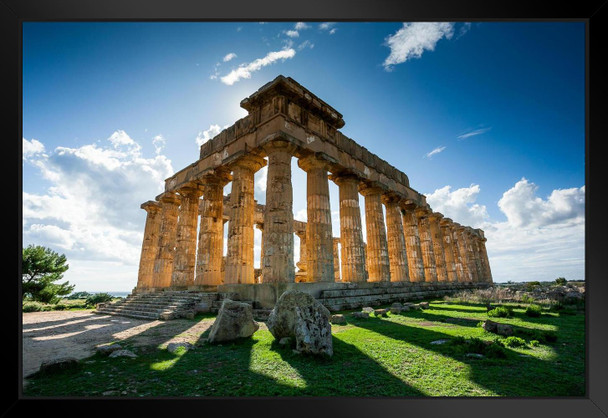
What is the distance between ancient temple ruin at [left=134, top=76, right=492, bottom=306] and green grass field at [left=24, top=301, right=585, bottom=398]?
18.9 ft

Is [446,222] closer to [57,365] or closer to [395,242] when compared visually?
[395,242]

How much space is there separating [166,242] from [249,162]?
9.72 meters

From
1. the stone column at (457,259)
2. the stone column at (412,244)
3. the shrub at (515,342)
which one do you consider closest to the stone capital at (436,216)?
the stone column at (457,259)

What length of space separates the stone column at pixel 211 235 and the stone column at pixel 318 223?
5181mm

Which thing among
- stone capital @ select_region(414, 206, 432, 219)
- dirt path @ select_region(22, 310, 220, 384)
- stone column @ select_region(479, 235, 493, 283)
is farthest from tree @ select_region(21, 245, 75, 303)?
stone column @ select_region(479, 235, 493, 283)

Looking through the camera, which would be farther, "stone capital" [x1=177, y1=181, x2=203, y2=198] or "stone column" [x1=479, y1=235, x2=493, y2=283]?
"stone column" [x1=479, y1=235, x2=493, y2=283]

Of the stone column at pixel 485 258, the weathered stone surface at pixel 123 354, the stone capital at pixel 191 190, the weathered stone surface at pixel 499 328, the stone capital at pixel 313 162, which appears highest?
the stone capital at pixel 313 162

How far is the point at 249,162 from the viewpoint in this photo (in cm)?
1382

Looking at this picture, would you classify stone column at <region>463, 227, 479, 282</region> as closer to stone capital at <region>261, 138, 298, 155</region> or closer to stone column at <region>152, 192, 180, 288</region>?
stone capital at <region>261, 138, 298, 155</region>

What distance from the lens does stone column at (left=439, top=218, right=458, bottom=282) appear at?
2792 centimetres

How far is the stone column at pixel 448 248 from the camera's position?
27.9 m

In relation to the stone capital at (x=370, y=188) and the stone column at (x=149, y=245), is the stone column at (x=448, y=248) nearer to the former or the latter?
the stone capital at (x=370, y=188)

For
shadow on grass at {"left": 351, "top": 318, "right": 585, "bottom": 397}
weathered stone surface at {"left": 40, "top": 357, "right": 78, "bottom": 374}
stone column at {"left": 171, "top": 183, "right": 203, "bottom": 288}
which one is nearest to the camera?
shadow on grass at {"left": 351, "top": 318, "right": 585, "bottom": 397}

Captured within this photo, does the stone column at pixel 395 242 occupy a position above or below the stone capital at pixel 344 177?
below
